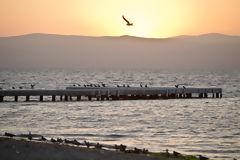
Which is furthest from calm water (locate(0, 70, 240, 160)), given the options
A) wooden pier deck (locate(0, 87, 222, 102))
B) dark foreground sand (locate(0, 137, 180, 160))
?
dark foreground sand (locate(0, 137, 180, 160))

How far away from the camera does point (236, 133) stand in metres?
44.3

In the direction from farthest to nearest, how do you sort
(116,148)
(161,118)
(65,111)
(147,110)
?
(147,110) → (65,111) → (161,118) → (116,148)

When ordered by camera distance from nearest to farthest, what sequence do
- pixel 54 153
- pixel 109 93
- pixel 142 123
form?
pixel 54 153
pixel 142 123
pixel 109 93

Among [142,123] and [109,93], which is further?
[109,93]

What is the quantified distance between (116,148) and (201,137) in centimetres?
1340

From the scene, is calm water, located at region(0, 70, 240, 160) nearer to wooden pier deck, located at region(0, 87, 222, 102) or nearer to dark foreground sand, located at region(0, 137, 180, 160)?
wooden pier deck, located at region(0, 87, 222, 102)

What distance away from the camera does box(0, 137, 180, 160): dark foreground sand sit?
2606cm

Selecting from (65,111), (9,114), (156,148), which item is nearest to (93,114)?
(65,111)

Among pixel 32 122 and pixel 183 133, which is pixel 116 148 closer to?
pixel 183 133

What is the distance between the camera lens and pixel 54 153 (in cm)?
2691

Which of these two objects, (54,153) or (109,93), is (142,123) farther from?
(54,153)

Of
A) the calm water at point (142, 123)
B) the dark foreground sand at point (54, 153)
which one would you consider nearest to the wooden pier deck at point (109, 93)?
the calm water at point (142, 123)

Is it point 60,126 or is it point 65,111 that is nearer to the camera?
point 60,126

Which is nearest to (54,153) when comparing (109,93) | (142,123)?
(142,123)
